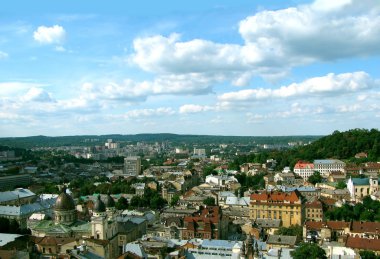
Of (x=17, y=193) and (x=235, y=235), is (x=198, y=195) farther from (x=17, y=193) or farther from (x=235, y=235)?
(x=17, y=193)

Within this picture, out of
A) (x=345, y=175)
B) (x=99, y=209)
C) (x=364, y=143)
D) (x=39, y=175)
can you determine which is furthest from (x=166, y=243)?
(x=39, y=175)

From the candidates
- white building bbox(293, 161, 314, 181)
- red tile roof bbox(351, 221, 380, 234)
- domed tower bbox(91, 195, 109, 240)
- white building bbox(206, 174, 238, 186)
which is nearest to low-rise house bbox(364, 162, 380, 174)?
white building bbox(293, 161, 314, 181)

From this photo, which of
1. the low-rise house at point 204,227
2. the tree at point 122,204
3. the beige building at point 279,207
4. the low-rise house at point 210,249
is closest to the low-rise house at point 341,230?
the beige building at point 279,207

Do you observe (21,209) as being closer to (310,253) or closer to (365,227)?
(310,253)

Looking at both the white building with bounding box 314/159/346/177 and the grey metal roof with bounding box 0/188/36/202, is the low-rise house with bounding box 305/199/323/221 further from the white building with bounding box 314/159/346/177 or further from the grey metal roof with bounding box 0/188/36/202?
the grey metal roof with bounding box 0/188/36/202

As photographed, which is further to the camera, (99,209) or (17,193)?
(17,193)

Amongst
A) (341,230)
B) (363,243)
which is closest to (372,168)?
(341,230)
